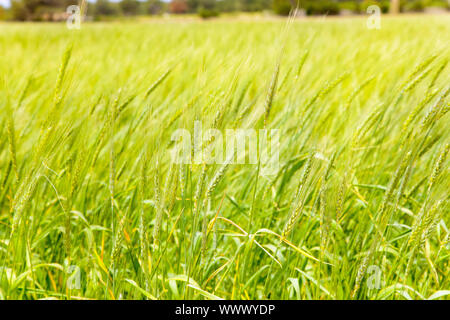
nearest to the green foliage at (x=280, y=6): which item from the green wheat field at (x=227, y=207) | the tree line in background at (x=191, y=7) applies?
the tree line in background at (x=191, y=7)

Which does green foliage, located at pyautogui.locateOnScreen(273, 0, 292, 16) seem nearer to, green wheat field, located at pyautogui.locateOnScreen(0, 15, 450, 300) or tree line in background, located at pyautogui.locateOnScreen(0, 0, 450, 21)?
tree line in background, located at pyautogui.locateOnScreen(0, 0, 450, 21)

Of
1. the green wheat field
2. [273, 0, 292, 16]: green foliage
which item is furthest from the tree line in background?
the green wheat field

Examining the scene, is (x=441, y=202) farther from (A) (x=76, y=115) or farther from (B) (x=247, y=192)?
(A) (x=76, y=115)

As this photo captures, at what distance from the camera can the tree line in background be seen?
2979mm

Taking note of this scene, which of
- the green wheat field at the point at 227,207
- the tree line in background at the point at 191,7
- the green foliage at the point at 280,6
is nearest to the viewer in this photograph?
the green wheat field at the point at 227,207

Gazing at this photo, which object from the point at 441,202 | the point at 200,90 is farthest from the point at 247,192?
the point at 441,202

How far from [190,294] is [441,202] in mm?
506

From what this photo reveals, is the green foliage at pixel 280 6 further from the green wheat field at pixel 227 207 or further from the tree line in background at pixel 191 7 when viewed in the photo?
the green wheat field at pixel 227 207

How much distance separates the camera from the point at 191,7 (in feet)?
13.8

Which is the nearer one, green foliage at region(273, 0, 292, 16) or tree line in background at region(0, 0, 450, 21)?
tree line in background at region(0, 0, 450, 21)

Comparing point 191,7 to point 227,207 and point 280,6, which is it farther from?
point 280,6

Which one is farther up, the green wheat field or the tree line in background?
the tree line in background

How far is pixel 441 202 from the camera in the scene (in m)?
0.71

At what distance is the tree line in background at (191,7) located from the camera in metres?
2.98
